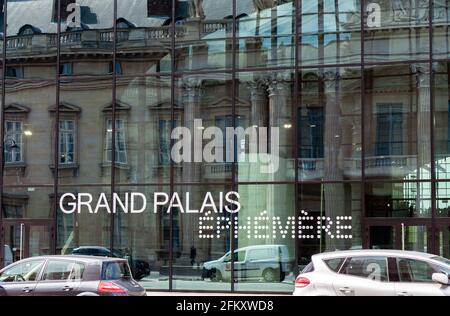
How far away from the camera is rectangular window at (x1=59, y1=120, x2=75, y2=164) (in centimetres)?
1984

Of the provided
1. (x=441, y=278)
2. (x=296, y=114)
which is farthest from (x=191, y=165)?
(x=441, y=278)

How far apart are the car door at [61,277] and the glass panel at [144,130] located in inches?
332

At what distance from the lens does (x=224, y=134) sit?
18.8 m

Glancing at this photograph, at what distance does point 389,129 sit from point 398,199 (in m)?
1.97

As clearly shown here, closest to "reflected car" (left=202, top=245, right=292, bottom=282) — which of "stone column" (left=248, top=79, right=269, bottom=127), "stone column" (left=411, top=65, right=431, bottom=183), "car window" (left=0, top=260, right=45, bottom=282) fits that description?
"stone column" (left=248, top=79, right=269, bottom=127)

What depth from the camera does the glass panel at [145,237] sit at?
18.6 meters

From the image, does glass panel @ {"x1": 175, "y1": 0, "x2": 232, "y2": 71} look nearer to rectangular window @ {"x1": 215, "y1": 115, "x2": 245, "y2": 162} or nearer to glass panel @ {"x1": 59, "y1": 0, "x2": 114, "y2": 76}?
rectangular window @ {"x1": 215, "y1": 115, "x2": 245, "y2": 162}

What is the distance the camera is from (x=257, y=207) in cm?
1830

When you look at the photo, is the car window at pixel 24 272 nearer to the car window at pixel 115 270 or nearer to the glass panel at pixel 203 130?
the car window at pixel 115 270

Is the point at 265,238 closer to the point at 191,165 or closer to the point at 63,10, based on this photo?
the point at 191,165

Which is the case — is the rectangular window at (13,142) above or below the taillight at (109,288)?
above

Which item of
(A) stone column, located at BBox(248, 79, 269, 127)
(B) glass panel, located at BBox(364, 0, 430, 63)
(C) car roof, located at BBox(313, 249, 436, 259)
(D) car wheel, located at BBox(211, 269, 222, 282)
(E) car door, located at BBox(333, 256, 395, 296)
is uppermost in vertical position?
(B) glass panel, located at BBox(364, 0, 430, 63)

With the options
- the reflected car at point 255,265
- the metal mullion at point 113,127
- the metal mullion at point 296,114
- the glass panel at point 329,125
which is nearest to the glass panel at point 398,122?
the glass panel at point 329,125
